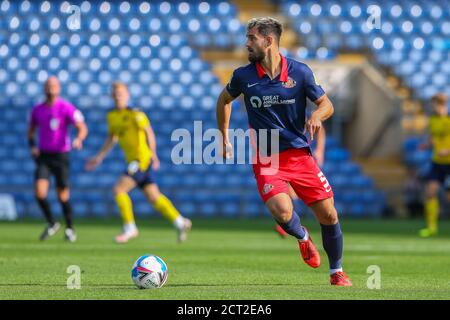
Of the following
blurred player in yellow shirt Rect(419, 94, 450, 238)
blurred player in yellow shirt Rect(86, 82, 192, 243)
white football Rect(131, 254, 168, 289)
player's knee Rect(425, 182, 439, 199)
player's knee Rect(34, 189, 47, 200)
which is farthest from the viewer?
player's knee Rect(425, 182, 439, 199)

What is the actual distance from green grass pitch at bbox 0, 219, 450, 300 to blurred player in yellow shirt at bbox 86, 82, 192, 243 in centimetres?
40

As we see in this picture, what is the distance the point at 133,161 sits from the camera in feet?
51.0

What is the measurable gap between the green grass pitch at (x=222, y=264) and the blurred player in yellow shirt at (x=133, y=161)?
0.40 meters

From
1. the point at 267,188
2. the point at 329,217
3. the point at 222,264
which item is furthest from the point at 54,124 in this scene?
the point at 329,217

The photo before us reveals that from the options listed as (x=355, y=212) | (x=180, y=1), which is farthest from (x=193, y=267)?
(x=180, y=1)

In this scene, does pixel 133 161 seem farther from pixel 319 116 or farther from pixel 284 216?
pixel 319 116

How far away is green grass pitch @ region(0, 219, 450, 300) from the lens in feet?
27.0

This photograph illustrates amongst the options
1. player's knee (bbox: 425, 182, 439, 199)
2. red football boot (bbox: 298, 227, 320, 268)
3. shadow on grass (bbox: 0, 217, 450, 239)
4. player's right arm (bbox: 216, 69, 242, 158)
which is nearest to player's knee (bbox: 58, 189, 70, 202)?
shadow on grass (bbox: 0, 217, 450, 239)

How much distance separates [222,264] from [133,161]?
14.3ft

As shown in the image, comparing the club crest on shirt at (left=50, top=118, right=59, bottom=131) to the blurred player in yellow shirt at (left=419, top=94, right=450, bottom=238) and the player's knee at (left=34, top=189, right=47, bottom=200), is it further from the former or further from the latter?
the blurred player in yellow shirt at (left=419, top=94, right=450, bottom=238)

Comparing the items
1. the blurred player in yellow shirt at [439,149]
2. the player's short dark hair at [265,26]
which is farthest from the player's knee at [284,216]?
the blurred player in yellow shirt at [439,149]

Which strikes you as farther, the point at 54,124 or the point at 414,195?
the point at 414,195

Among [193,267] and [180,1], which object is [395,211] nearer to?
[180,1]

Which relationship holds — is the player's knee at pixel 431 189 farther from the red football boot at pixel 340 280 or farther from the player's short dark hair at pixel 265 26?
the player's short dark hair at pixel 265 26
